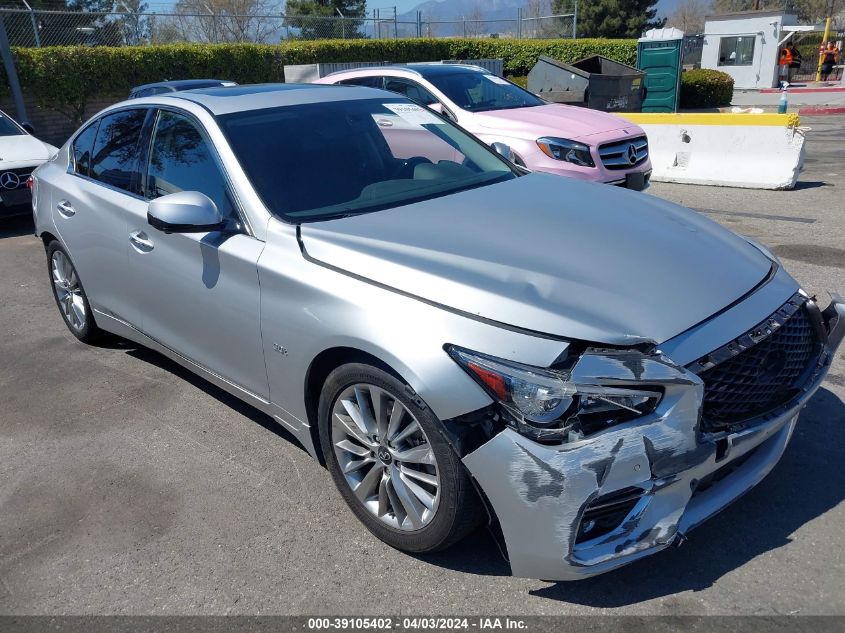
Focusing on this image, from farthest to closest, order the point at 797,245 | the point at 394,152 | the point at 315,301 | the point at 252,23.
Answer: the point at 252,23 → the point at 797,245 → the point at 394,152 → the point at 315,301

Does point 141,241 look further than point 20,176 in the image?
No

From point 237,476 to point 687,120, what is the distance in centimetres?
874

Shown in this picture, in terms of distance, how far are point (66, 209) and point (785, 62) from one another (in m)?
29.1

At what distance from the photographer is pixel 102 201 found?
451cm

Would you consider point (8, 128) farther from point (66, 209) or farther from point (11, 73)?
point (66, 209)

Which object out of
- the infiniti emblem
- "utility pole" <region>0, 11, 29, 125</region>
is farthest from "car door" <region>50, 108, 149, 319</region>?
"utility pole" <region>0, 11, 29, 125</region>

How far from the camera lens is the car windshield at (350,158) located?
3539 millimetres

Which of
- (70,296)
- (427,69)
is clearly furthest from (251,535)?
(427,69)

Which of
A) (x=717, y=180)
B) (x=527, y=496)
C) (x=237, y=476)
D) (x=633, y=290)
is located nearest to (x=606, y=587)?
(x=527, y=496)

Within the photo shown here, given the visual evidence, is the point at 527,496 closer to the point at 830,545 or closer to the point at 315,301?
the point at 315,301

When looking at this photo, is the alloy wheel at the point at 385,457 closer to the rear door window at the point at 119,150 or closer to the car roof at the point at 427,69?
the rear door window at the point at 119,150

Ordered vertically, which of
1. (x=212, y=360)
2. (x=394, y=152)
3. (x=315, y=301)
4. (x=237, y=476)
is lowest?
(x=237, y=476)

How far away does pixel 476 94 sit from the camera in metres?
9.16

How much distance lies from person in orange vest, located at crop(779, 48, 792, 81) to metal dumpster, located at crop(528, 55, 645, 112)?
565 inches
